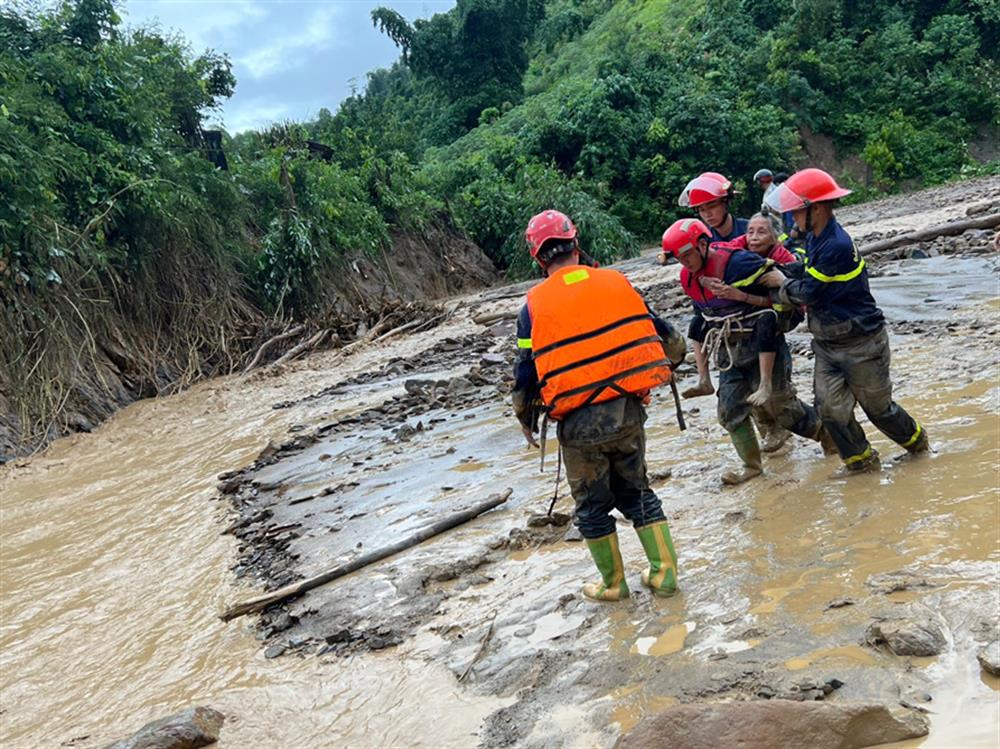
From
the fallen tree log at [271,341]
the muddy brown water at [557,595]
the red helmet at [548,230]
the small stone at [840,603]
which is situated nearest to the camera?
the muddy brown water at [557,595]

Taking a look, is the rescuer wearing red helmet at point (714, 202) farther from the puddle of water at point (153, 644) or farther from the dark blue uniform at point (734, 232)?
the puddle of water at point (153, 644)

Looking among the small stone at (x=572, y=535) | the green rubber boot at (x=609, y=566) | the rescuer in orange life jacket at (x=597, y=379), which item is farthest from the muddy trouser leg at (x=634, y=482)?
the small stone at (x=572, y=535)

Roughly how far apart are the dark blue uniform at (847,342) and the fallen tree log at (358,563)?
211 centimetres

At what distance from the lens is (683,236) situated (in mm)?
4684

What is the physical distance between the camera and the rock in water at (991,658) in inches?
92.0

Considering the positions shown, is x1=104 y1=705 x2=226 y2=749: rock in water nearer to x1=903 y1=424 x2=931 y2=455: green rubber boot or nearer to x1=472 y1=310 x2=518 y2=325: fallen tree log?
x1=903 y1=424 x2=931 y2=455: green rubber boot

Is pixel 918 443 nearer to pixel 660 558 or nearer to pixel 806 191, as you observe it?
pixel 806 191

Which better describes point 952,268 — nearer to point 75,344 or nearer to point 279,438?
point 279,438

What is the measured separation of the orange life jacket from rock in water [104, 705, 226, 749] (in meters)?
1.90

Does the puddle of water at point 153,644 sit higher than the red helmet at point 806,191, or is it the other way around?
the red helmet at point 806,191

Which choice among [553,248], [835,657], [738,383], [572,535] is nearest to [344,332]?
[738,383]

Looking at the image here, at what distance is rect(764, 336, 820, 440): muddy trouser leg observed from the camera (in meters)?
4.85

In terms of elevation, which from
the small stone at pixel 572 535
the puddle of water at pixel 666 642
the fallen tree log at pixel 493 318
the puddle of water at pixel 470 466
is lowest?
the small stone at pixel 572 535

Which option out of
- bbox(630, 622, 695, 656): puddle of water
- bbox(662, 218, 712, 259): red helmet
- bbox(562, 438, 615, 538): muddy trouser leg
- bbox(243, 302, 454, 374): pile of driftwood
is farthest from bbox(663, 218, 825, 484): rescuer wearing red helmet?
bbox(243, 302, 454, 374): pile of driftwood
